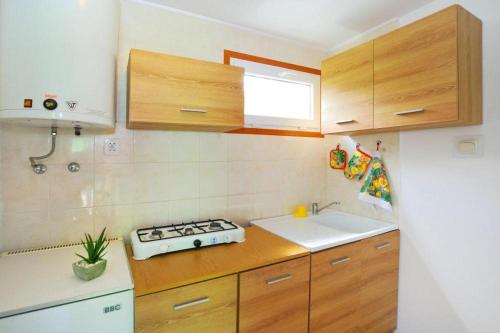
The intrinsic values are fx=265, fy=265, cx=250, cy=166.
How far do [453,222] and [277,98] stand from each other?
1493 millimetres

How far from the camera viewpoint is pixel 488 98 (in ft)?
4.75

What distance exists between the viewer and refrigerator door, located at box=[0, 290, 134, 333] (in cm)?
87

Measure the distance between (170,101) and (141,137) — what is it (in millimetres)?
386

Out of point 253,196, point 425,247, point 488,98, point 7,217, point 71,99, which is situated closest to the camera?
point 71,99

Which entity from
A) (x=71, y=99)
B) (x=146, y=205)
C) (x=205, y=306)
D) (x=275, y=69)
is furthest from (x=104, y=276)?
(x=275, y=69)

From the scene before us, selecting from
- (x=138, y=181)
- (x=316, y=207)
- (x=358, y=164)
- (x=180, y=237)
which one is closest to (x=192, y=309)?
(x=180, y=237)

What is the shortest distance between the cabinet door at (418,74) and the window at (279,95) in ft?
2.36

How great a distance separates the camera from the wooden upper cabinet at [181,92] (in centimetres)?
133

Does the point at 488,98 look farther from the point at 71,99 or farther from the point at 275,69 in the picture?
the point at 71,99

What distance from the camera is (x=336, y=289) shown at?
1.55 m

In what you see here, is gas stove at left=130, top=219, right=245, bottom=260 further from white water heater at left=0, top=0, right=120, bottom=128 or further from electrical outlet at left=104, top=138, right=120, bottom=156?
white water heater at left=0, top=0, right=120, bottom=128

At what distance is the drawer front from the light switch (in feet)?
4.86

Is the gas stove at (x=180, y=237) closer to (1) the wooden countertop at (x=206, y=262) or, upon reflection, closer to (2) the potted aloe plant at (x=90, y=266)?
(1) the wooden countertop at (x=206, y=262)

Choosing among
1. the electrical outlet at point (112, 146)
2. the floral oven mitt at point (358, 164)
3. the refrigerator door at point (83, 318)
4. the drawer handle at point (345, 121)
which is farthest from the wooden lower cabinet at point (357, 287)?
the electrical outlet at point (112, 146)
